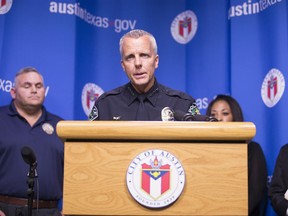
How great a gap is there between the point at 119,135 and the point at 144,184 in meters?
0.14

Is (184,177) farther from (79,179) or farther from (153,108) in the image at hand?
(153,108)

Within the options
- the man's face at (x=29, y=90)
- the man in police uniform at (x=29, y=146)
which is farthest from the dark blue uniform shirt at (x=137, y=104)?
the man's face at (x=29, y=90)

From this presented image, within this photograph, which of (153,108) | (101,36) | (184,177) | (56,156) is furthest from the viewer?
(101,36)

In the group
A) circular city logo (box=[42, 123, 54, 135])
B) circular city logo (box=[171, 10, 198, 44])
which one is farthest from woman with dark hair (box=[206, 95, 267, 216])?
circular city logo (box=[42, 123, 54, 135])

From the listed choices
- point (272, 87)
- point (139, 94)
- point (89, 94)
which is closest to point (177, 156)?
point (139, 94)

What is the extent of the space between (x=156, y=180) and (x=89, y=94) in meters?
2.47

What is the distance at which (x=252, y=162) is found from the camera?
3.17 meters

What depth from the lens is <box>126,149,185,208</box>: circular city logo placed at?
1.19m

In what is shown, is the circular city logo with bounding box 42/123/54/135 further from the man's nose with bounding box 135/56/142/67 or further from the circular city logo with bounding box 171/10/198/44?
the man's nose with bounding box 135/56/142/67

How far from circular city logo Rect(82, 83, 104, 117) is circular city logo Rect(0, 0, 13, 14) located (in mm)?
800

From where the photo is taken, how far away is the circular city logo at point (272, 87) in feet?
10.6

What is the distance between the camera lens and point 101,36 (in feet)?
12.2

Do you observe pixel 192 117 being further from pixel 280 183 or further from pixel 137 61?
pixel 280 183

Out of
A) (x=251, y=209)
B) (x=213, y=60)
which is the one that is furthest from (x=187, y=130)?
(x=213, y=60)
